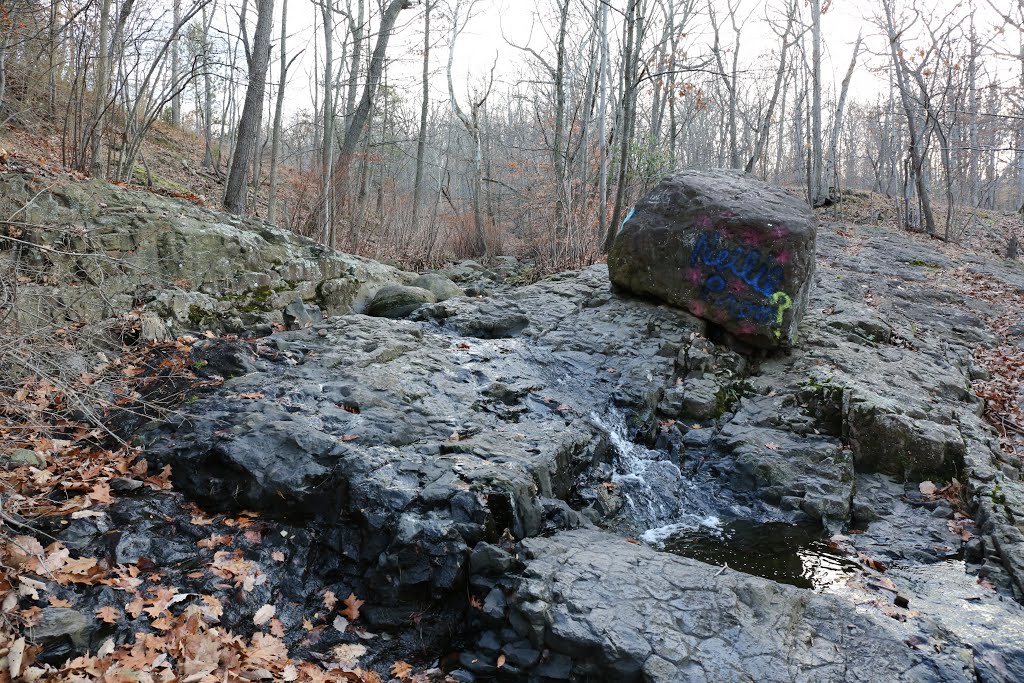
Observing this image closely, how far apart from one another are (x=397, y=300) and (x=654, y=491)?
4.73 metres

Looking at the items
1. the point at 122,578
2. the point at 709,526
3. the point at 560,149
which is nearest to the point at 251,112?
the point at 560,149

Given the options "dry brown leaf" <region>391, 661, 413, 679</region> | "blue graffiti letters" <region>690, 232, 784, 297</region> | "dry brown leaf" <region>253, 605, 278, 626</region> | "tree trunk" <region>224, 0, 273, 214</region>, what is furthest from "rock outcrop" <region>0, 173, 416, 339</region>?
"blue graffiti letters" <region>690, 232, 784, 297</region>

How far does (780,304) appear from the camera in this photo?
6.77 metres

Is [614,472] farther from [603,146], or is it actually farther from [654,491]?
[603,146]

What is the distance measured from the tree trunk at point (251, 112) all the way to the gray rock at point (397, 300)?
10.6ft

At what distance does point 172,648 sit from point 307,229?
8375 millimetres

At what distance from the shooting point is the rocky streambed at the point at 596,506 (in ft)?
10.3

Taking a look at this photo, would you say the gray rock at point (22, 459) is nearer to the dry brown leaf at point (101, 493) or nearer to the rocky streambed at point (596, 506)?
the dry brown leaf at point (101, 493)

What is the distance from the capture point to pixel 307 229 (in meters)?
10.2

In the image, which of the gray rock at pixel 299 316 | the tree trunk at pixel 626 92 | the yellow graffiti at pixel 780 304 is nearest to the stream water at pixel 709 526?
the yellow graffiti at pixel 780 304

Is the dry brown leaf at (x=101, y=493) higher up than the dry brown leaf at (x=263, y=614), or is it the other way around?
the dry brown leaf at (x=101, y=493)

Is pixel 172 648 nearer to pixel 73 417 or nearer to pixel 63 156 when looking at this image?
pixel 73 417

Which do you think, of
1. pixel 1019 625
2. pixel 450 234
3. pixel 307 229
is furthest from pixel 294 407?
pixel 450 234

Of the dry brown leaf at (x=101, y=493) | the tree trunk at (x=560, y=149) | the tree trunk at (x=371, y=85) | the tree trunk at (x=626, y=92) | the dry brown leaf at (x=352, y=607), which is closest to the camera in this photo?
the dry brown leaf at (x=352, y=607)
